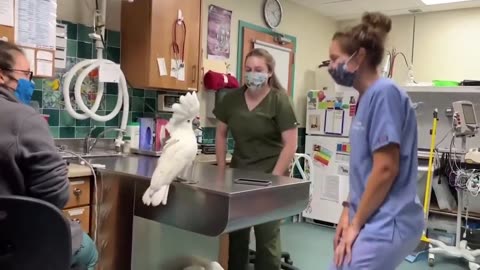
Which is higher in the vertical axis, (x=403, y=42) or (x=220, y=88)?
(x=403, y=42)

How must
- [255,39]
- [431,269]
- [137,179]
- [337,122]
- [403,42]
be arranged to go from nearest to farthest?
[137,179] < [431,269] < [255,39] < [337,122] < [403,42]

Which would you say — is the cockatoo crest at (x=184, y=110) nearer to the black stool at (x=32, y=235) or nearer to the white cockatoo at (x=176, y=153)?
the white cockatoo at (x=176, y=153)

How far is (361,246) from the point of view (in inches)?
53.1

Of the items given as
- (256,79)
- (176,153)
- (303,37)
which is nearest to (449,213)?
(303,37)

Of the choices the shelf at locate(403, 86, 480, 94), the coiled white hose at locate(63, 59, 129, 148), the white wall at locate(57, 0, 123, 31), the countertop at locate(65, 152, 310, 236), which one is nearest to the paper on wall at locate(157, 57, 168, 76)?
the coiled white hose at locate(63, 59, 129, 148)

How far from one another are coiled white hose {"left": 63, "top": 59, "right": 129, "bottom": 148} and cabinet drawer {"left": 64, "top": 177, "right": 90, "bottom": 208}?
0.70 meters

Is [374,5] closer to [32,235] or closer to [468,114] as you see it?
[468,114]

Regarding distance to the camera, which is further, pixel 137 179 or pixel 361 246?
pixel 137 179

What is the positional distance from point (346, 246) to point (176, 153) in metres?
0.76

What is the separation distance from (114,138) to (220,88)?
3.55 ft

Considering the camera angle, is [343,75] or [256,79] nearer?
[343,75]

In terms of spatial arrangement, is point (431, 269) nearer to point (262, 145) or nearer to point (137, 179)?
point (262, 145)

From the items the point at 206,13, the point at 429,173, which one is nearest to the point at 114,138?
the point at 206,13

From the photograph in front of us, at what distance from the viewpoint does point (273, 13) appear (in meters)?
4.54
